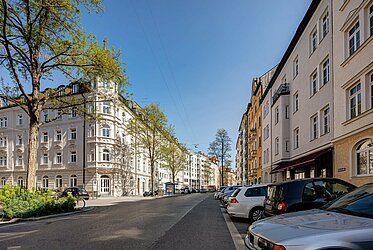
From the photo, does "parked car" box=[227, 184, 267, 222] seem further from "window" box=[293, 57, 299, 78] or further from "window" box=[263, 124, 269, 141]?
"window" box=[263, 124, 269, 141]

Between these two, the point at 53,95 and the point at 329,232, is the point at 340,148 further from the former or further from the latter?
the point at 53,95

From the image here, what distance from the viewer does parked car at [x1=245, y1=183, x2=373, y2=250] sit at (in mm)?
3846

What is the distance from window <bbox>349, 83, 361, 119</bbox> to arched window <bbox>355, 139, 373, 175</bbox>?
150 cm

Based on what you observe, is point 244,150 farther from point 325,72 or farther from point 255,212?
point 255,212

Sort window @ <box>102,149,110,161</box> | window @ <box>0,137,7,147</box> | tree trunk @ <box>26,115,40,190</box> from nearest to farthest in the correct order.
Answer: tree trunk @ <box>26,115,40,190</box> < window @ <box>102,149,110,161</box> < window @ <box>0,137,7,147</box>

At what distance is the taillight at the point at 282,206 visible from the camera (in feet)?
28.3

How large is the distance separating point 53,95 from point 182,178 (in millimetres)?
100650

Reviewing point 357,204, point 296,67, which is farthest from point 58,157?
point 357,204

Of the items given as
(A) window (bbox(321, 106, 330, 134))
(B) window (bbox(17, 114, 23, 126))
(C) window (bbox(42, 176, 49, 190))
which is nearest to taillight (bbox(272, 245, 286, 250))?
(A) window (bbox(321, 106, 330, 134))

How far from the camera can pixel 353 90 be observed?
15852 millimetres

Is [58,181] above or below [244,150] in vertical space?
below

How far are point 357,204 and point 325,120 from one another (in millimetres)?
16805

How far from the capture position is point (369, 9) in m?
14.2

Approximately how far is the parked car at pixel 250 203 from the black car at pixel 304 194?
4441 mm
